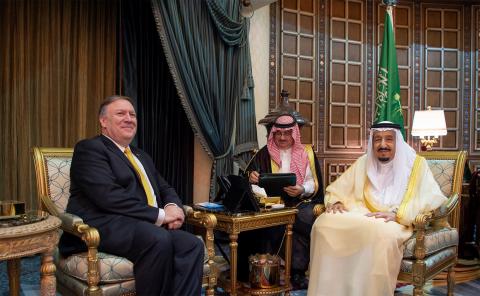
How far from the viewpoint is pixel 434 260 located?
2795 mm

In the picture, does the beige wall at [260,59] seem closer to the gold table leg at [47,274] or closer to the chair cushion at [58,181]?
the chair cushion at [58,181]

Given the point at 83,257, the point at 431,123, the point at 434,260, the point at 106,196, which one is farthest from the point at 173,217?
the point at 431,123

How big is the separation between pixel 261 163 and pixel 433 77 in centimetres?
415

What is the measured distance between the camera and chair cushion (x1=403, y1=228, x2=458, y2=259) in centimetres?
271

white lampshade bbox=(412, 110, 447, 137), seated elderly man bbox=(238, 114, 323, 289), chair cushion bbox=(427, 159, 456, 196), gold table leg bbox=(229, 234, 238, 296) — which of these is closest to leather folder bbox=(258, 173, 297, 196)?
seated elderly man bbox=(238, 114, 323, 289)

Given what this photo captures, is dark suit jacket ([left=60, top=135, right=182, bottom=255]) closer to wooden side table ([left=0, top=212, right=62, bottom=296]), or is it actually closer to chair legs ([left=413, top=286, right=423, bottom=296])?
wooden side table ([left=0, top=212, right=62, bottom=296])

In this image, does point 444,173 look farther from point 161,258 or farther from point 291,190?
point 161,258

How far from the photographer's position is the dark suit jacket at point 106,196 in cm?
235

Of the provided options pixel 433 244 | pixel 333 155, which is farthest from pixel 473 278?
pixel 333 155

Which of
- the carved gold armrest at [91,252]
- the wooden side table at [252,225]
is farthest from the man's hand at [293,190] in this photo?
the carved gold armrest at [91,252]

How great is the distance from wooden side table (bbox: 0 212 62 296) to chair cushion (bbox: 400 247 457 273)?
1.97 m

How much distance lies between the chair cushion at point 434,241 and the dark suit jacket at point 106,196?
153 cm

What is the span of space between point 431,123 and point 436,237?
2.73 meters

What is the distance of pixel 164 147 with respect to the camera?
440 centimetres
